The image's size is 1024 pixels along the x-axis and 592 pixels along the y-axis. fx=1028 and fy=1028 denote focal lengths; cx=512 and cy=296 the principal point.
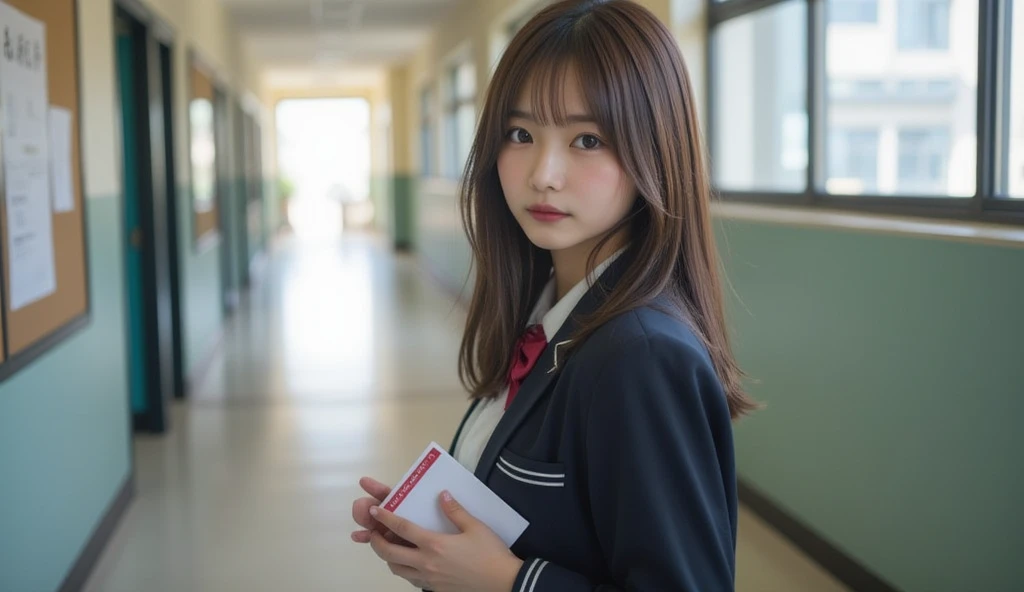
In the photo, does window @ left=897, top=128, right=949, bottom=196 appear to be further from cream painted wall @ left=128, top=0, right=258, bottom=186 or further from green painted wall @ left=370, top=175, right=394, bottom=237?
green painted wall @ left=370, top=175, right=394, bottom=237

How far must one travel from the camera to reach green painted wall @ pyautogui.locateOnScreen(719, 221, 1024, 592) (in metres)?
2.29

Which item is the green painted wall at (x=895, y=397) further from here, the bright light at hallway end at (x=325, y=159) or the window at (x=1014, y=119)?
the bright light at hallway end at (x=325, y=159)

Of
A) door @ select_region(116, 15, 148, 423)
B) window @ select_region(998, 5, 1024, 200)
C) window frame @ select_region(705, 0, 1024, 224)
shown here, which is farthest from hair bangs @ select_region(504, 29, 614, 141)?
door @ select_region(116, 15, 148, 423)

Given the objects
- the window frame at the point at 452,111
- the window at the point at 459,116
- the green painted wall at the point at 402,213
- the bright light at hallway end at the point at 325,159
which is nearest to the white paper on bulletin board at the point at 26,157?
the window at the point at 459,116

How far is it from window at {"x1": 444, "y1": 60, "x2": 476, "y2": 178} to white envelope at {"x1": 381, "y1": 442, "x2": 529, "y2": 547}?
8715 millimetres

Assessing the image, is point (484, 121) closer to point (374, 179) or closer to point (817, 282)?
point (817, 282)

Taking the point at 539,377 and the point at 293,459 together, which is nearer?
the point at 539,377

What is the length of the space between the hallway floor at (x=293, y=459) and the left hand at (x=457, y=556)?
85.5 inches

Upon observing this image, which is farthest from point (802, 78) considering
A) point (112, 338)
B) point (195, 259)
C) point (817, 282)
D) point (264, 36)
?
point (264, 36)

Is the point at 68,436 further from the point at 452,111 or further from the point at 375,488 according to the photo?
the point at 452,111

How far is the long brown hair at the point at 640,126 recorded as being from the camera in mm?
999

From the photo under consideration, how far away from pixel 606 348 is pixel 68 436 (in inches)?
102

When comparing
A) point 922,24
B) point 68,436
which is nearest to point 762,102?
point 922,24

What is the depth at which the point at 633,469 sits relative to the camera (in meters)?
0.90
